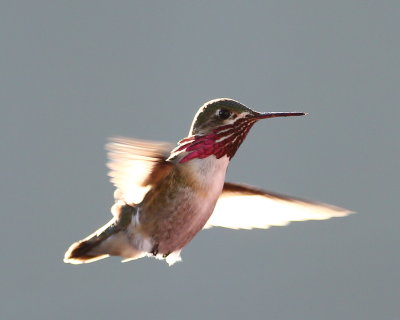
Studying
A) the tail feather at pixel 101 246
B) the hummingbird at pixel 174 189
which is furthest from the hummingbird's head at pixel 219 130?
the tail feather at pixel 101 246

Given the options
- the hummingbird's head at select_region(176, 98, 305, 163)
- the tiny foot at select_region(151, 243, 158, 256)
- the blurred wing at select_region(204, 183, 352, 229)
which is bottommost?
the tiny foot at select_region(151, 243, 158, 256)

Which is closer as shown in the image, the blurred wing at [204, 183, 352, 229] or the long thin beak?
the long thin beak

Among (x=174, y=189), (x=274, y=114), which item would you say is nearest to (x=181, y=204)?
(x=174, y=189)

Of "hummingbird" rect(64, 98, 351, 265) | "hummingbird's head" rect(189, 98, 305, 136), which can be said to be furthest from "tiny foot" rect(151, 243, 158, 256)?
"hummingbird's head" rect(189, 98, 305, 136)

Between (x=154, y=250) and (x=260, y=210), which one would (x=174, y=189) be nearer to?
(x=154, y=250)

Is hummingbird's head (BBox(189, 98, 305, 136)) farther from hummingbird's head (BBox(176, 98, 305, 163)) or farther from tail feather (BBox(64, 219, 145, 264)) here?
tail feather (BBox(64, 219, 145, 264))

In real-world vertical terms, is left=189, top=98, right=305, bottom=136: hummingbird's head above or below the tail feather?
above

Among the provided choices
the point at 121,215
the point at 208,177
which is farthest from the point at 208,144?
the point at 121,215

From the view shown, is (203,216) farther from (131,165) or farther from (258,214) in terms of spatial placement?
(258,214)
